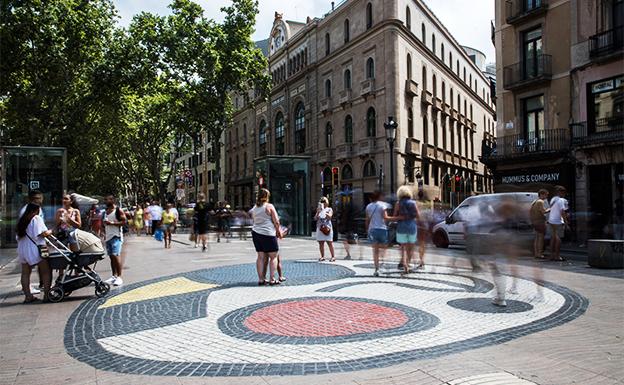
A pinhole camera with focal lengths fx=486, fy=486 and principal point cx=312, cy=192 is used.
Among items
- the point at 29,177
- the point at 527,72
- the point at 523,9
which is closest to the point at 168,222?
the point at 29,177

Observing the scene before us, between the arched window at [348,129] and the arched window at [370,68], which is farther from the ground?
the arched window at [370,68]

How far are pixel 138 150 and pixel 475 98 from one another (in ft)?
117

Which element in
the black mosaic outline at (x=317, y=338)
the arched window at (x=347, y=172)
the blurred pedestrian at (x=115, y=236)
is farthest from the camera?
the arched window at (x=347, y=172)

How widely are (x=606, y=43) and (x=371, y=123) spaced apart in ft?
57.2

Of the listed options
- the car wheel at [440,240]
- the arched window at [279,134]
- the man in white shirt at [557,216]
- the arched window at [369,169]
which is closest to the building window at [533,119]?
the car wheel at [440,240]

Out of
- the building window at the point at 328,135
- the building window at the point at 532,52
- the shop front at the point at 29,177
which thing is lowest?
the shop front at the point at 29,177

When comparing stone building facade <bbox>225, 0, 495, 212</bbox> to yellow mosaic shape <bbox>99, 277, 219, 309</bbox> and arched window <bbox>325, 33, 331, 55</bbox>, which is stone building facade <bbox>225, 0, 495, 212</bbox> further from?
yellow mosaic shape <bbox>99, 277, 219, 309</bbox>

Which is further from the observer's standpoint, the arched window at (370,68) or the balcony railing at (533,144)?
the arched window at (370,68)

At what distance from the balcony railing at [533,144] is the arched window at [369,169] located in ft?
33.4

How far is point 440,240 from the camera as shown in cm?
1806

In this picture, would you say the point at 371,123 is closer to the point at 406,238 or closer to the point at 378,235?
the point at 378,235

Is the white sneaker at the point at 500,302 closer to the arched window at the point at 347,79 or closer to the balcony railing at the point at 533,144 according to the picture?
the balcony railing at the point at 533,144

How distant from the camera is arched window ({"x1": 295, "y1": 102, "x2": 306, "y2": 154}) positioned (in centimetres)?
4466

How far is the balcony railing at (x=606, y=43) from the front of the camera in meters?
20.2
